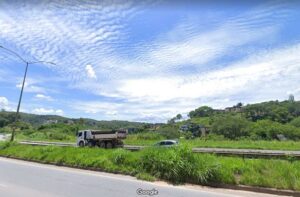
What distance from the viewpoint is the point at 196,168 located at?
12969 mm

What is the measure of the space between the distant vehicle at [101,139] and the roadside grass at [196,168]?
2162 centimetres

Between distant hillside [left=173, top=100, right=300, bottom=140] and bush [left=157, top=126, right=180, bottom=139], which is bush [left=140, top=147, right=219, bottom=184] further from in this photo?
bush [left=157, top=126, right=180, bottom=139]

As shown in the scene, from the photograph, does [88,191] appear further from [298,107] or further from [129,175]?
[298,107]

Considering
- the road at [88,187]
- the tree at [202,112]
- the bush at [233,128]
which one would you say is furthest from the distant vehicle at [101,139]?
the tree at [202,112]

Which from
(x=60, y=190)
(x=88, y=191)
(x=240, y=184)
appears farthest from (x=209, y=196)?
(x=60, y=190)

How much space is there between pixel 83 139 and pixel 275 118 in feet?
185

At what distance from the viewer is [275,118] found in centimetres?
8219

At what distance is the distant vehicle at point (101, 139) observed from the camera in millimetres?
39375

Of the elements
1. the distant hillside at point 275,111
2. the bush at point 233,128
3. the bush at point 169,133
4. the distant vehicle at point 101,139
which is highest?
Result: the distant hillside at point 275,111

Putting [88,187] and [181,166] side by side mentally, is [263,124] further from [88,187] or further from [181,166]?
[88,187]

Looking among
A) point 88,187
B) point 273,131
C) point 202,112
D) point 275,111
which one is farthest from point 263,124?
point 88,187

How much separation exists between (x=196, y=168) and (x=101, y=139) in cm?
2774

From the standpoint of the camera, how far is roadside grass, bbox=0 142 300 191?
1159 cm

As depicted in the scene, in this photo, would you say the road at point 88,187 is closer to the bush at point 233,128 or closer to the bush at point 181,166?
the bush at point 181,166
